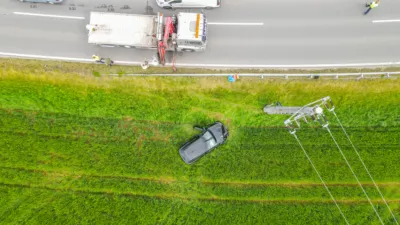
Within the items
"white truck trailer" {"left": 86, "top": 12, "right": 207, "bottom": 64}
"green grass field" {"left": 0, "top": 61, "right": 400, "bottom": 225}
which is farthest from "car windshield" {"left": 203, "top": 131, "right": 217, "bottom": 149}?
"white truck trailer" {"left": 86, "top": 12, "right": 207, "bottom": 64}

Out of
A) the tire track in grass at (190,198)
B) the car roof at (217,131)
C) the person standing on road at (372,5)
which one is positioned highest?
the person standing on road at (372,5)

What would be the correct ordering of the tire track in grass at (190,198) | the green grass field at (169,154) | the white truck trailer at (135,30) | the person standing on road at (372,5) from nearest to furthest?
1. the white truck trailer at (135,30)
2. the person standing on road at (372,5)
3. the green grass field at (169,154)
4. the tire track in grass at (190,198)

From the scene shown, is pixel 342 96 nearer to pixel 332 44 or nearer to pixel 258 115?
pixel 332 44

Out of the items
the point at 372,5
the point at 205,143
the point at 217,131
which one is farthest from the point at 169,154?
the point at 372,5

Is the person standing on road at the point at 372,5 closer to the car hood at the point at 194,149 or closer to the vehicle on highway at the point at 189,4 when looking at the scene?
the vehicle on highway at the point at 189,4

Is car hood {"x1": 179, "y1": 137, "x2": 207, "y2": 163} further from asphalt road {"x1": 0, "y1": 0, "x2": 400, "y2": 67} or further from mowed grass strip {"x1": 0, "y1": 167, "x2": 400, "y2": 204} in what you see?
asphalt road {"x1": 0, "y1": 0, "x2": 400, "y2": 67}

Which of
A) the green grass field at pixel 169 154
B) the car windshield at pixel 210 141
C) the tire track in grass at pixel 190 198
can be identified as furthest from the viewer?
the tire track in grass at pixel 190 198

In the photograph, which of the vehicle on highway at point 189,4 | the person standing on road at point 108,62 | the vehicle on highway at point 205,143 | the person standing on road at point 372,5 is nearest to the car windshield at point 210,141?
the vehicle on highway at point 205,143
